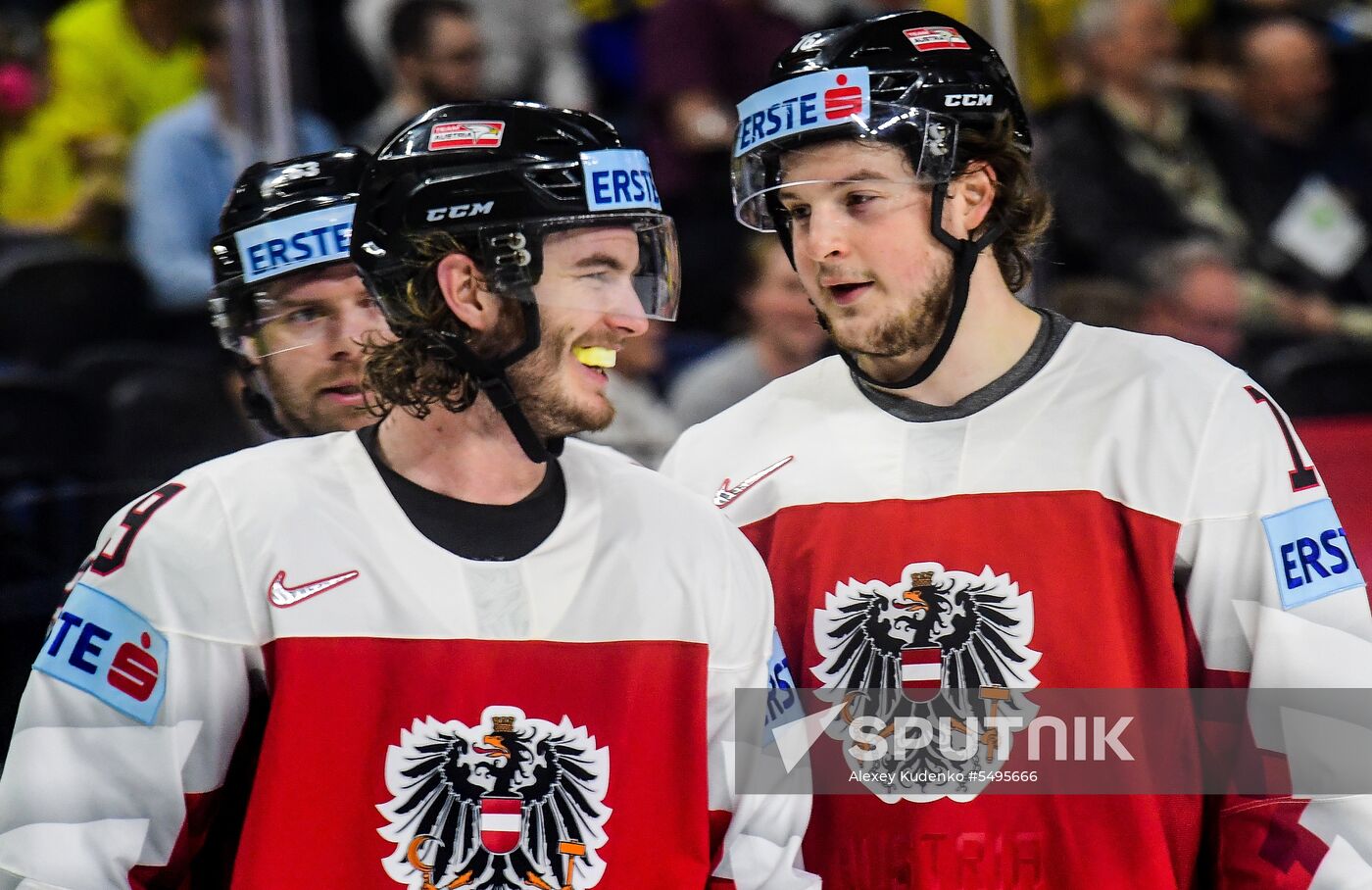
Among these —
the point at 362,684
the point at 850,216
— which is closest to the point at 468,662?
the point at 362,684

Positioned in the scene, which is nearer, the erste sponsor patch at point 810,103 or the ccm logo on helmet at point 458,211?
the ccm logo on helmet at point 458,211

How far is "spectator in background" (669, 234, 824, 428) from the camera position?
349 centimetres

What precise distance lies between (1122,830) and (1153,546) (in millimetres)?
350

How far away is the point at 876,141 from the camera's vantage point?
86.2 inches

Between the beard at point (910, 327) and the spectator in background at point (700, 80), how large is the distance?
254 centimetres

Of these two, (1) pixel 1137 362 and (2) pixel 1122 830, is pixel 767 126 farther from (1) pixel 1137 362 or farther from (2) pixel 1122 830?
(2) pixel 1122 830

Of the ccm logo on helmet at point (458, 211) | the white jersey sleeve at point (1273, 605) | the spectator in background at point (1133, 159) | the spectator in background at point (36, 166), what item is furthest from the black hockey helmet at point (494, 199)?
the spectator in background at point (36, 166)

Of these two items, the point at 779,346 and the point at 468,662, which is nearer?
the point at 468,662

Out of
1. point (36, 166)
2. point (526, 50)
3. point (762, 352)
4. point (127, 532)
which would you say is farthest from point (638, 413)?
point (36, 166)

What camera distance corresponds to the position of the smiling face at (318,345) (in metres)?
2.39

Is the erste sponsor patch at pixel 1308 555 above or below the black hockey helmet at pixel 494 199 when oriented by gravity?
below

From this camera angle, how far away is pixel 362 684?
1.82 m

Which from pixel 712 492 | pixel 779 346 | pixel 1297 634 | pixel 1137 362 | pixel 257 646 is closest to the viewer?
pixel 257 646

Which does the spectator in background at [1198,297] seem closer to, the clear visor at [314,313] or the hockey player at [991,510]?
the hockey player at [991,510]
